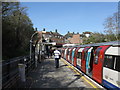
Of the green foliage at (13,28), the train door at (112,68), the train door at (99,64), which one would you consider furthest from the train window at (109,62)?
the green foliage at (13,28)

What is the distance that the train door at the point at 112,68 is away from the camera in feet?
22.1

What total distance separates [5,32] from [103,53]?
17.8 meters

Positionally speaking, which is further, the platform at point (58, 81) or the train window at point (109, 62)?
the platform at point (58, 81)

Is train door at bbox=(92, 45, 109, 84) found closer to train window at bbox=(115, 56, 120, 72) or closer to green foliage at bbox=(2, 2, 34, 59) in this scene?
train window at bbox=(115, 56, 120, 72)

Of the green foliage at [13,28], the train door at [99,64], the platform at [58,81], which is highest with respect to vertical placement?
the green foliage at [13,28]

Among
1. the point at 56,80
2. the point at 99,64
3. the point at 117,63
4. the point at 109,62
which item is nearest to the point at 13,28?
the point at 56,80

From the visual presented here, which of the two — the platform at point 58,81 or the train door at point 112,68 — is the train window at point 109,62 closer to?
the train door at point 112,68

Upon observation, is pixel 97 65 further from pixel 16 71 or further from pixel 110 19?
pixel 110 19

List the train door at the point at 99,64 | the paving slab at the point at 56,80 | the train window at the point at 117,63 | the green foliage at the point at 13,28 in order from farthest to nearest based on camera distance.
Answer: the green foliage at the point at 13,28 < the paving slab at the point at 56,80 < the train door at the point at 99,64 < the train window at the point at 117,63

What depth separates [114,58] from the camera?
7164mm

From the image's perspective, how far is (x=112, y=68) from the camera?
7184 millimetres

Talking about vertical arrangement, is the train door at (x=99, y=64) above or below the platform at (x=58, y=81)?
above

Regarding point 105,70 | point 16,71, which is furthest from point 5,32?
point 105,70

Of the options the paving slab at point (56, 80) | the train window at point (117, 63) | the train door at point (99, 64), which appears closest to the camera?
the train window at point (117, 63)
